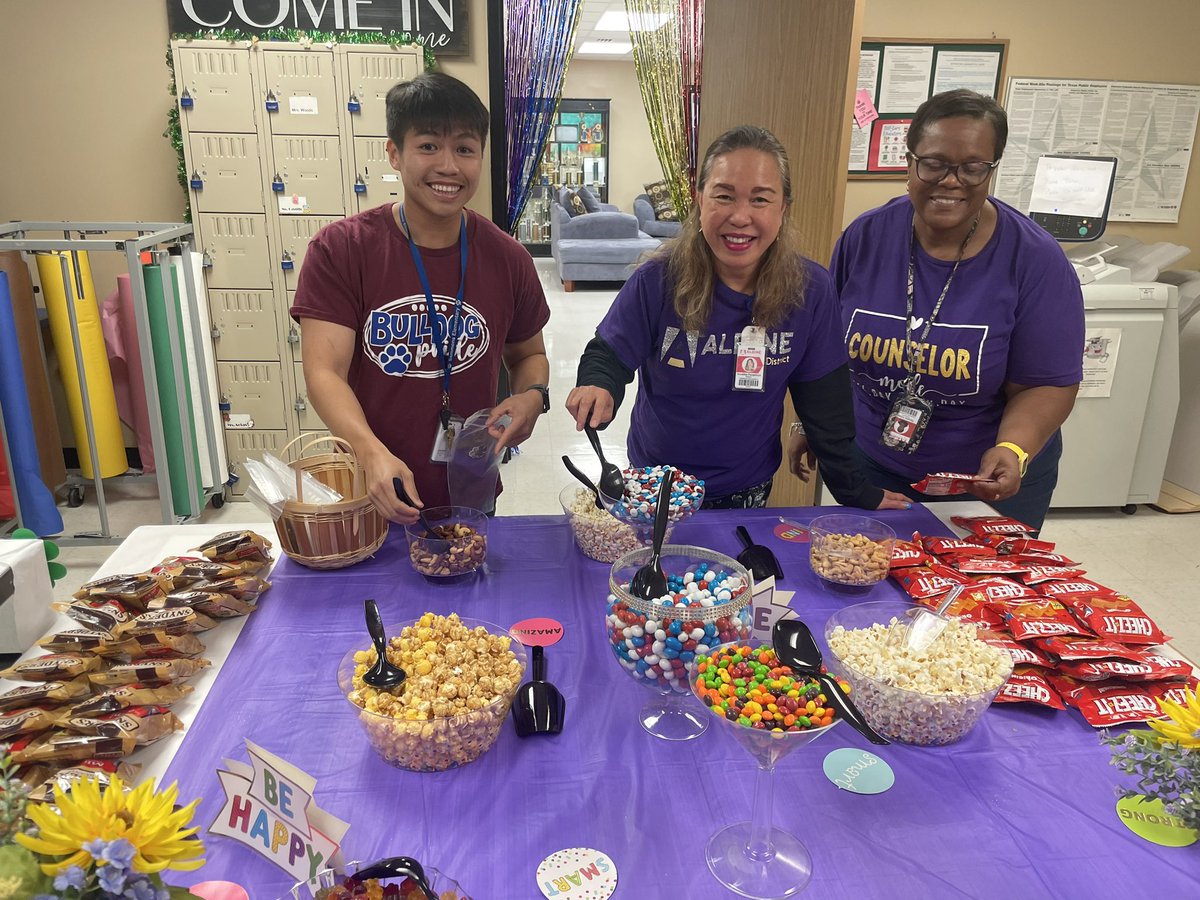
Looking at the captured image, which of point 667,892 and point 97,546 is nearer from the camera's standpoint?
point 667,892

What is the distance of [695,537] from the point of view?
1851mm

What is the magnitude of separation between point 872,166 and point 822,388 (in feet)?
9.45

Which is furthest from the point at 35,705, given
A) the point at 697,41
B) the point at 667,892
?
the point at 697,41

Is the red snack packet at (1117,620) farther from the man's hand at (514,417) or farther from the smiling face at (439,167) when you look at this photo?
the smiling face at (439,167)

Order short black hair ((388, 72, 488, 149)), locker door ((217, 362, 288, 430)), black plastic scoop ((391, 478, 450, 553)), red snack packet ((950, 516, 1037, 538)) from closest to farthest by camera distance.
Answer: black plastic scoop ((391, 478, 450, 553)) < short black hair ((388, 72, 488, 149)) < red snack packet ((950, 516, 1037, 538)) < locker door ((217, 362, 288, 430))

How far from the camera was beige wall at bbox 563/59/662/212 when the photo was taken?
13.2 meters

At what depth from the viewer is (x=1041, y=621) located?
1437mm

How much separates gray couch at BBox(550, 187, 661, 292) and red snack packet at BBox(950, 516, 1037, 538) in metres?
8.20

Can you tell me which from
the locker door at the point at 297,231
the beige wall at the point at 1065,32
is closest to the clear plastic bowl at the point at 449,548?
the locker door at the point at 297,231

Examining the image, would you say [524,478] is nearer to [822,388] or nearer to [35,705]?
[822,388]

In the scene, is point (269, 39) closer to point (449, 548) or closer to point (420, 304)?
point (420, 304)

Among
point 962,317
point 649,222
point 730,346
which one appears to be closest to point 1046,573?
point 962,317

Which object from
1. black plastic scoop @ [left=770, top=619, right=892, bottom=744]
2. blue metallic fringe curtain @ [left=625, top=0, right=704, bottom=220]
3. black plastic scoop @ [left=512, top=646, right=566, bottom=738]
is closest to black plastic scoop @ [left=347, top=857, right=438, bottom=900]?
black plastic scoop @ [left=512, top=646, right=566, bottom=738]

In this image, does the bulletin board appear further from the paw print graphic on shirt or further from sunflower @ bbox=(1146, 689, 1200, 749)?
sunflower @ bbox=(1146, 689, 1200, 749)
